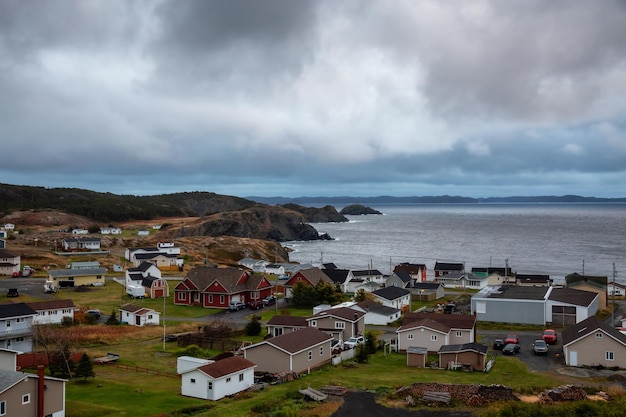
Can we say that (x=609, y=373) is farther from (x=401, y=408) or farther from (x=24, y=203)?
(x=24, y=203)

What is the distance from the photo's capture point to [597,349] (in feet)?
131

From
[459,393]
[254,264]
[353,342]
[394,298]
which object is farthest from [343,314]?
[254,264]

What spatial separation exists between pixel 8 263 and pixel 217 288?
3771cm

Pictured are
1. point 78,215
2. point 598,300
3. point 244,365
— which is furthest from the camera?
point 78,215

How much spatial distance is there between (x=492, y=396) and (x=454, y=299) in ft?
145

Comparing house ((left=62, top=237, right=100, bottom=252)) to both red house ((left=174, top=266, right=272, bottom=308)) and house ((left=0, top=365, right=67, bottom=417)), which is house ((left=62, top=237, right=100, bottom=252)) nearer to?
red house ((left=174, top=266, right=272, bottom=308))

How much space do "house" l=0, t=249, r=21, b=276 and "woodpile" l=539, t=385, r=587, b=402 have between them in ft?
248

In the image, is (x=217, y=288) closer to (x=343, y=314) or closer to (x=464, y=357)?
(x=343, y=314)

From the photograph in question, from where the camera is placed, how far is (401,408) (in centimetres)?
2964

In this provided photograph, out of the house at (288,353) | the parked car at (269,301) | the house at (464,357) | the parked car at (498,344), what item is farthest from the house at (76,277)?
the parked car at (498,344)

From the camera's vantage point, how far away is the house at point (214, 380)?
32.0m

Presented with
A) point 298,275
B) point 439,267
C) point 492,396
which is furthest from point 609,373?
point 439,267

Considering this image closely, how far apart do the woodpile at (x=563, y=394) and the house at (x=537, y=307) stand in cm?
2443

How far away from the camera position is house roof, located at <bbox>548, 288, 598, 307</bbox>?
5558 centimetres
